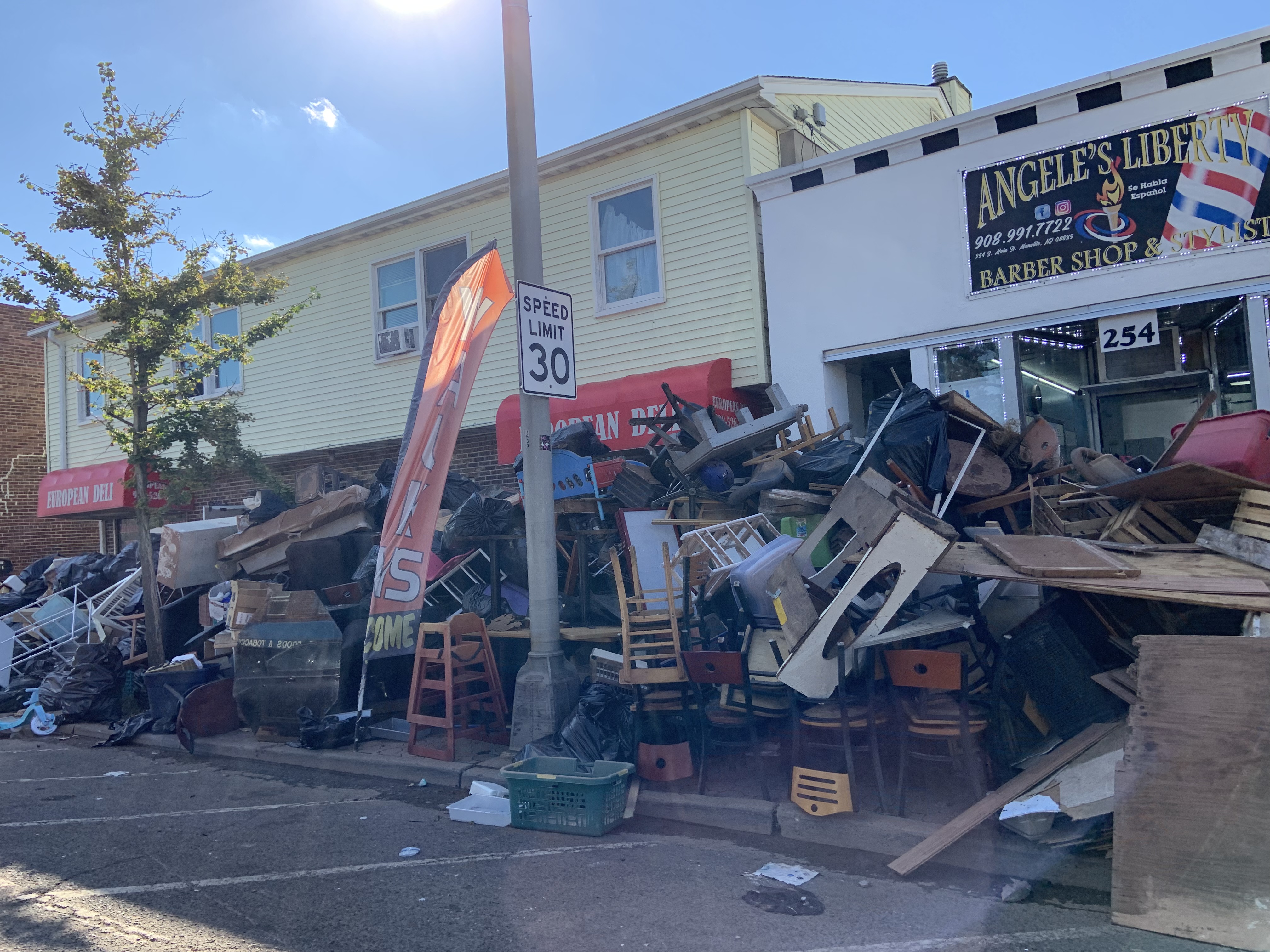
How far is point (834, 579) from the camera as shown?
627cm

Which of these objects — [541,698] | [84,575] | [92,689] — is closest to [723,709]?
[541,698]

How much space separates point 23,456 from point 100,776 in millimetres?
17363

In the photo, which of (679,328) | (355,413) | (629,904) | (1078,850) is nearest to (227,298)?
(355,413)

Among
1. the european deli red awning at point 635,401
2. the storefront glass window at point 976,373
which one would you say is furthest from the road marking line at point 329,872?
the storefront glass window at point 976,373

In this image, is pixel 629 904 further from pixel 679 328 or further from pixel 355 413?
pixel 355 413

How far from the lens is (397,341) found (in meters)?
14.7

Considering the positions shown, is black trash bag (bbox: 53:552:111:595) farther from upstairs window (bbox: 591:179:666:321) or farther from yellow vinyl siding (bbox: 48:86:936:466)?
upstairs window (bbox: 591:179:666:321)

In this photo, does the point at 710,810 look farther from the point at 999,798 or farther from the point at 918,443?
the point at 918,443

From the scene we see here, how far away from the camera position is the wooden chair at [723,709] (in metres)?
5.85

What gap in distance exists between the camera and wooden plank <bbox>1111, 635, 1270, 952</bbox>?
3807mm

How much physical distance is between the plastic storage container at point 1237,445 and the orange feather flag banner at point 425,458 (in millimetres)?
5802

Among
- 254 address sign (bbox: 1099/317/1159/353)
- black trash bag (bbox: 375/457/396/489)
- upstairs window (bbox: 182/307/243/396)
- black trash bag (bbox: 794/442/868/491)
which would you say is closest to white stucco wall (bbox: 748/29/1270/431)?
254 address sign (bbox: 1099/317/1159/353)

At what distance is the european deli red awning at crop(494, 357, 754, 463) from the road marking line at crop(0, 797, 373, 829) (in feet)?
16.6

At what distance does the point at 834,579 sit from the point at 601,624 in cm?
275
